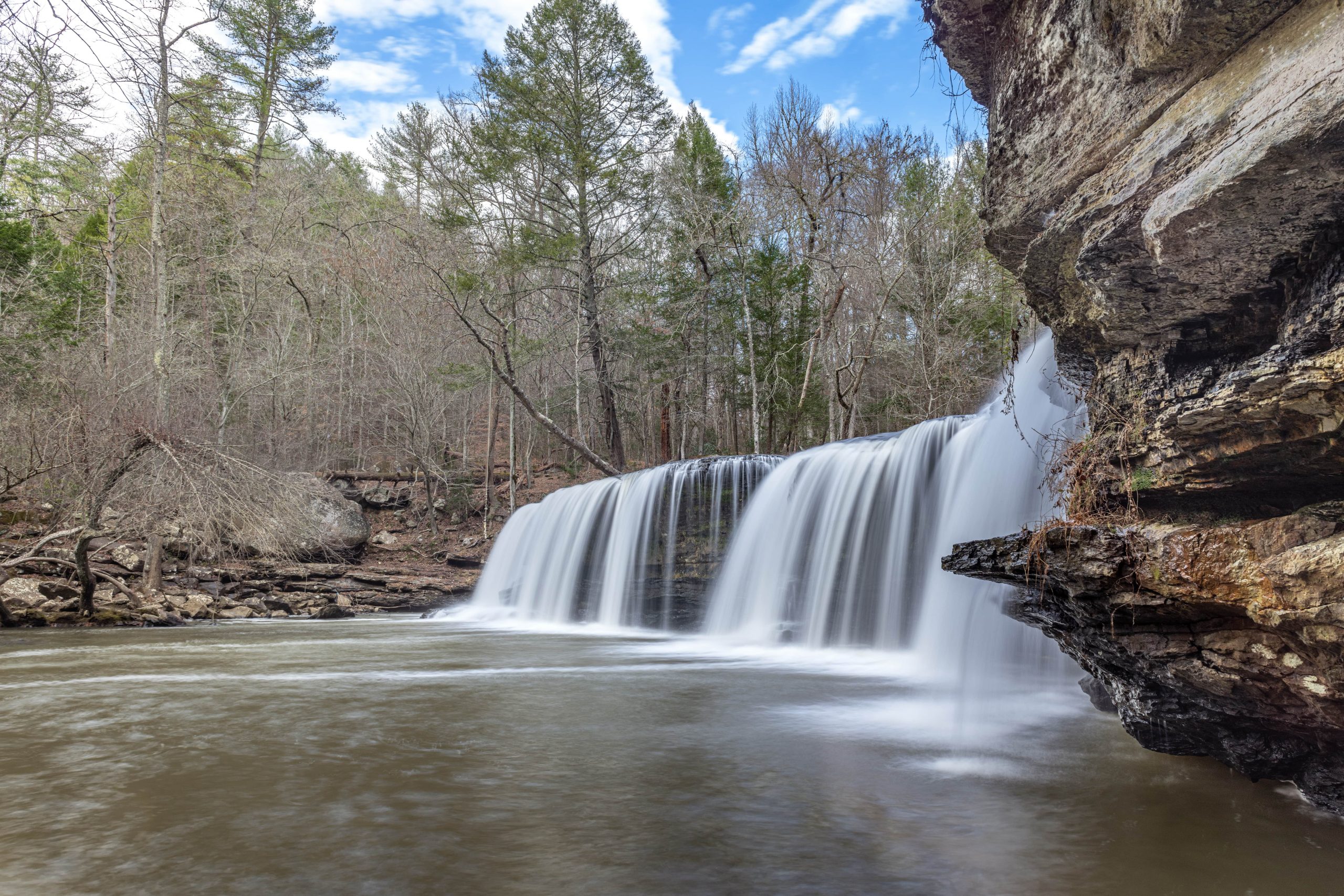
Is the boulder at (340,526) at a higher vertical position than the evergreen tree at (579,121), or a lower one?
lower

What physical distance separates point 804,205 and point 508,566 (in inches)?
467

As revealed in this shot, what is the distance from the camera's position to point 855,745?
4.75 meters

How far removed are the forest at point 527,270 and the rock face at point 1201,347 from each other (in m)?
12.1

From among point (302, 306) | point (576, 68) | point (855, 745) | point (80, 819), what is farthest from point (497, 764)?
point (302, 306)

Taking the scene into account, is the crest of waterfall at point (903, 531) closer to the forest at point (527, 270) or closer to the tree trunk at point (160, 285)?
the forest at point (527, 270)

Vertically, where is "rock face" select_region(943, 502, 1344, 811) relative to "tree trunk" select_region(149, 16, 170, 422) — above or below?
below

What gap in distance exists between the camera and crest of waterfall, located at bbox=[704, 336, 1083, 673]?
6527mm

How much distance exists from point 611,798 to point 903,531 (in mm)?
6788

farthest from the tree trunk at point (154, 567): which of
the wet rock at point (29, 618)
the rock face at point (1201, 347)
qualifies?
the rock face at point (1201, 347)

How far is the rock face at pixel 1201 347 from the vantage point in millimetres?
2820

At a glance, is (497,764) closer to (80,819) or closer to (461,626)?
(80,819)

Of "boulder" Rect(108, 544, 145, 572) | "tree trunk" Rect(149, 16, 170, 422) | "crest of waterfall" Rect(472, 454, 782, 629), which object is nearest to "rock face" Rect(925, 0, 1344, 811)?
"crest of waterfall" Rect(472, 454, 782, 629)

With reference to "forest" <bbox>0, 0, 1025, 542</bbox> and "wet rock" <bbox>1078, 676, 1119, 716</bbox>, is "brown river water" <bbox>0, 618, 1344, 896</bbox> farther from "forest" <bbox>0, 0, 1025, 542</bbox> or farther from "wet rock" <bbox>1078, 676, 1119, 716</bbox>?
"forest" <bbox>0, 0, 1025, 542</bbox>

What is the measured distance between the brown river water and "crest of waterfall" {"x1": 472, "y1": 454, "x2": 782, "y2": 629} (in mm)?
6677
